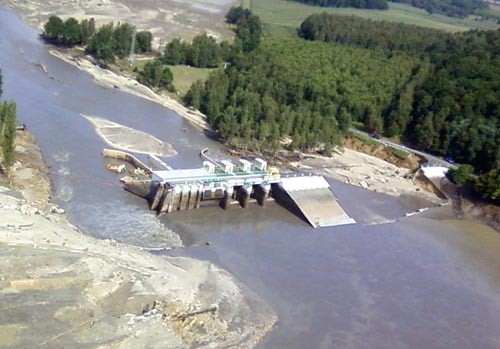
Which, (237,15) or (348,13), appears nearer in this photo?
(237,15)

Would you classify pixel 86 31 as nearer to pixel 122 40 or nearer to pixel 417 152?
pixel 122 40

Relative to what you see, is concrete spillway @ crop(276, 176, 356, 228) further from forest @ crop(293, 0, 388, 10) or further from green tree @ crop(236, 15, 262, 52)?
forest @ crop(293, 0, 388, 10)

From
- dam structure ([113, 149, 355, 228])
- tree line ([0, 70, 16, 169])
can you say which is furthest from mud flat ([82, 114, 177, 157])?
tree line ([0, 70, 16, 169])

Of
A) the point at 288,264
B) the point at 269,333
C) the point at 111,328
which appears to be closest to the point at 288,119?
the point at 288,264

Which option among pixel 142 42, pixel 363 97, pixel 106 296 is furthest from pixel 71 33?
pixel 106 296

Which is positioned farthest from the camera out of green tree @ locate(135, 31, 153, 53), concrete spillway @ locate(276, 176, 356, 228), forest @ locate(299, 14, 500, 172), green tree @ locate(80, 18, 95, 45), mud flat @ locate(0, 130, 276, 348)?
green tree @ locate(135, 31, 153, 53)

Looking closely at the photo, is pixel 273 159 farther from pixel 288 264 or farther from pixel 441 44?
pixel 441 44
